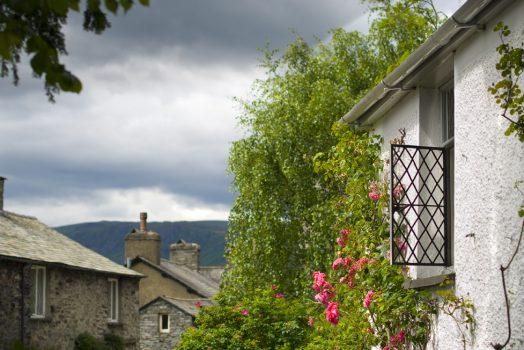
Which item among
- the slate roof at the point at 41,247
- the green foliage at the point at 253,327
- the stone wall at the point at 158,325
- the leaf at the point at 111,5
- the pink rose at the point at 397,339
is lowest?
the stone wall at the point at 158,325

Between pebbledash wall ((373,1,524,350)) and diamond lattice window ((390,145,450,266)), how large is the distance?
0.38m

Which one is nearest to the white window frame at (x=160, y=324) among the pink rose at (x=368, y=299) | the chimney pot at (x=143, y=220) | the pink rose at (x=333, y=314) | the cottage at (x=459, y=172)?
the chimney pot at (x=143, y=220)

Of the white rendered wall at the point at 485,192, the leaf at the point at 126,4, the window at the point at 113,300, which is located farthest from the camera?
the window at the point at 113,300

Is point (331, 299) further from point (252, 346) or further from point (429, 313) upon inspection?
point (252, 346)

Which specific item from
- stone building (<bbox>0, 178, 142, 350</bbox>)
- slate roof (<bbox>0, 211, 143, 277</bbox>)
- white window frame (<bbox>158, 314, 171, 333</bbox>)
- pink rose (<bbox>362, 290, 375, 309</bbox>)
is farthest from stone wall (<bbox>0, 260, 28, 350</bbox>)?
pink rose (<bbox>362, 290, 375, 309</bbox>)

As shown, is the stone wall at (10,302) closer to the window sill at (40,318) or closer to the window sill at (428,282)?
the window sill at (40,318)

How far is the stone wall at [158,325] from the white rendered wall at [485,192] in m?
32.7

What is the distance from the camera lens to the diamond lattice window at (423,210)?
9.90 metres

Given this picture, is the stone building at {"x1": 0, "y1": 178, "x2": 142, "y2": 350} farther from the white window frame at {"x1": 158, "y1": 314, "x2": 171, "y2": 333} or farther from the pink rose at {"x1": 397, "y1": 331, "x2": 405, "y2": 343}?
the pink rose at {"x1": 397, "y1": 331, "x2": 405, "y2": 343}

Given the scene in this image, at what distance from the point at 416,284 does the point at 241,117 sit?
15978 millimetres

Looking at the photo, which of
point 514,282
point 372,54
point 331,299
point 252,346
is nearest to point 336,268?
point 331,299

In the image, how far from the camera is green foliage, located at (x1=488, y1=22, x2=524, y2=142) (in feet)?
26.2

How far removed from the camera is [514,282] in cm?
805

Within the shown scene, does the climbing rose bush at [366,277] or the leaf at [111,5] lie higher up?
the leaf at [111,5]
